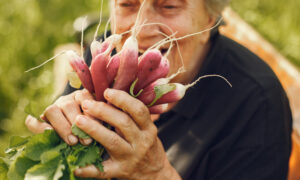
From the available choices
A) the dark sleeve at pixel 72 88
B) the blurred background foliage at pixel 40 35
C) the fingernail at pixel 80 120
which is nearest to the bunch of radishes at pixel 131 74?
the fingernail at pixel 80 120

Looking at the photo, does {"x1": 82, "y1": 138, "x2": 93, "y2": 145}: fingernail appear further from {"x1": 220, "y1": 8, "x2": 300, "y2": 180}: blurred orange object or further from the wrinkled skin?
{"x1": 220, "y1": 8, "x2": 300, "y2": 180}: blurred orange object

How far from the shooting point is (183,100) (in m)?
1.47

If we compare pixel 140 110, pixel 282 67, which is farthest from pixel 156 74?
pixel 282 67

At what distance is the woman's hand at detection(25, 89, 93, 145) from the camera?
998mm

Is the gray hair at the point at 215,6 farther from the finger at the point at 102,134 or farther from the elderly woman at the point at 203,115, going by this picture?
the finger at the point at 102,134

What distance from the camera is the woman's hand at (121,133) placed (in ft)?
3.02

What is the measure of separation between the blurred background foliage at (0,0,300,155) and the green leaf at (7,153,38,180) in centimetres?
178

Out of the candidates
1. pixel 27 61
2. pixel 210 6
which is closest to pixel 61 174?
pixel 210 6

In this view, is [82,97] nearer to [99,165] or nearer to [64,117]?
[64,117]

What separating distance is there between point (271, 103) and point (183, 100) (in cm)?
37

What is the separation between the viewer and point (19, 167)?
3.20 ft

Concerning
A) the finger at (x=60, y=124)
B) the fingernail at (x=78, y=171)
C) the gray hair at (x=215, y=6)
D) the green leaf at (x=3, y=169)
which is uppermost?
the gray hair at (x=215, y=6)

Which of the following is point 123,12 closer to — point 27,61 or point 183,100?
point 183,100

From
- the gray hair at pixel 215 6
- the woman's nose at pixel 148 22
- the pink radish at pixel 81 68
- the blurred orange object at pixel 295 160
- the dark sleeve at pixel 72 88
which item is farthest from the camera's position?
the blurred orange object at pixel 295 160
